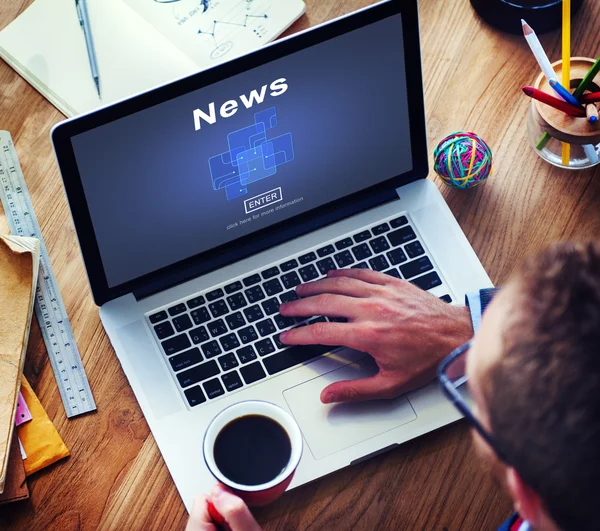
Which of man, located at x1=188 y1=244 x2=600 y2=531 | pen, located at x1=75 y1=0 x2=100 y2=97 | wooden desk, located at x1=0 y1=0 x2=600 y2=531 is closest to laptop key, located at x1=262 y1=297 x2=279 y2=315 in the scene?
wooden desk, located at x1=0 y1=0 x2=600 y2=531

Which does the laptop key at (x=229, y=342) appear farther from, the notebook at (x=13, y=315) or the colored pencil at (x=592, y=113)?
the colored pencil at (x=592, y=113)

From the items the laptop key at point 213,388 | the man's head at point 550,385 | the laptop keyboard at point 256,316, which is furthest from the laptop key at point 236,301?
the man's head at point 550,385

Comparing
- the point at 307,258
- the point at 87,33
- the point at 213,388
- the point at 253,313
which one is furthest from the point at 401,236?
the point at 87,33

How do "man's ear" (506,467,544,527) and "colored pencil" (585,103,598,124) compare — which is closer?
"man's ear" (506,467,544,527)

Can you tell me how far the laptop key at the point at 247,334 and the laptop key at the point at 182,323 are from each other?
70 millimetres

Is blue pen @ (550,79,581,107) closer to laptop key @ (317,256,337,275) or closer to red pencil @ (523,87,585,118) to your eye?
red pencil @ (523,87,585,118)

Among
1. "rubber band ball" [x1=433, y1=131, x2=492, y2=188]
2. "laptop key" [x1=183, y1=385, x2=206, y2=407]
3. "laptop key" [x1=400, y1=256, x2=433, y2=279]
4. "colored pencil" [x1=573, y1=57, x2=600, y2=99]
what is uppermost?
"colored pencil" [x1=573, y1=57, x2=600, y2=99]

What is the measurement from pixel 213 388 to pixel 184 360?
2.2 inches

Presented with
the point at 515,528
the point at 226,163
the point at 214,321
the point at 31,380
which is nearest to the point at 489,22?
the point at 226,163

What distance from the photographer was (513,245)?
117 centimetres

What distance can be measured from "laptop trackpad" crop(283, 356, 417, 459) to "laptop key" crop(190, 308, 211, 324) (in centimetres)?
15

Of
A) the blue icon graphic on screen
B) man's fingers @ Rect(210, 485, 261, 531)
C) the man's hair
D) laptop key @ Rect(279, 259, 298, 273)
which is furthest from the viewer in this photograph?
laptop key @ Rect(279, 259, 298, 273)

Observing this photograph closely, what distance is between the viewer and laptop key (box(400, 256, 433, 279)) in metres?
1.13

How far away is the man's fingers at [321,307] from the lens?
1092mm
